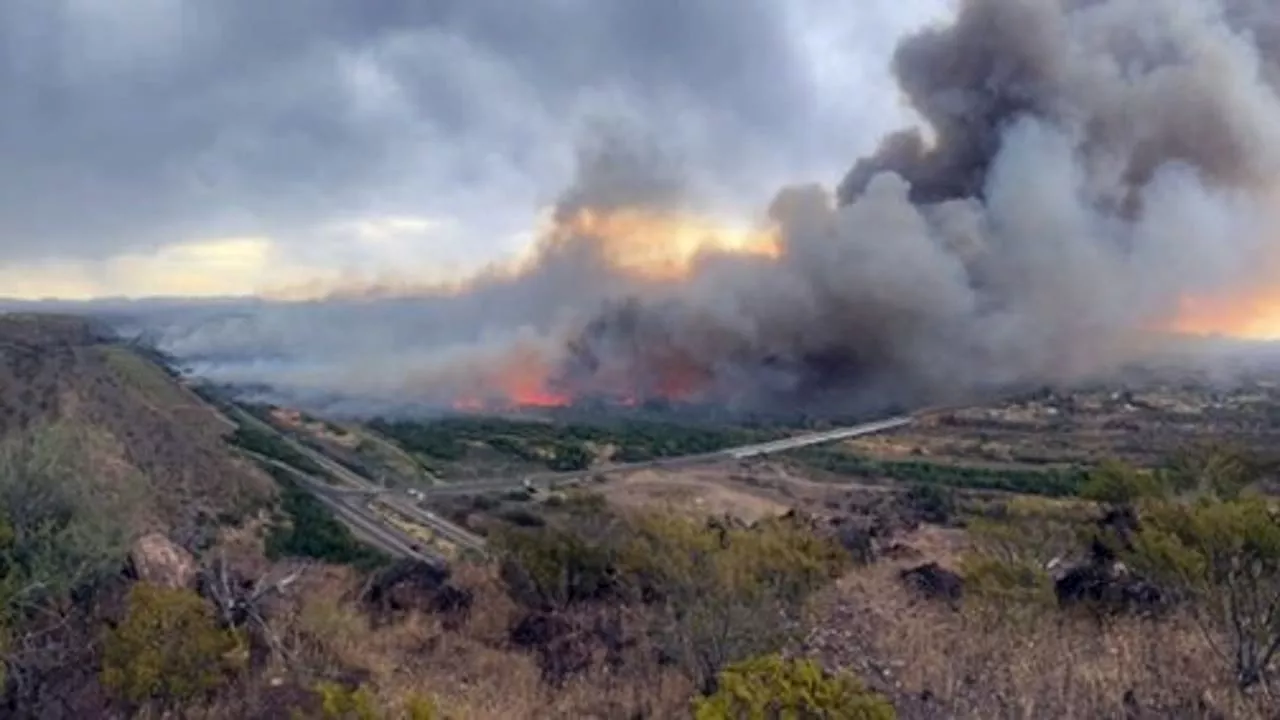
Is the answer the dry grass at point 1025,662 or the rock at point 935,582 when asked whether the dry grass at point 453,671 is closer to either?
the dry grass at point 1025,662

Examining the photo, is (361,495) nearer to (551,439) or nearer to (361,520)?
(361,520)

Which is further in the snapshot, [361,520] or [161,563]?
[361,520]

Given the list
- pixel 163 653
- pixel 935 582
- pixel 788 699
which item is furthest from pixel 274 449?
pixel 788 699

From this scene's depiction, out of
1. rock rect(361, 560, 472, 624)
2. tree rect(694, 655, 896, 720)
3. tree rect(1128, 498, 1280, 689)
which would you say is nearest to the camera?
tree rect(694, 655, 896, 720)

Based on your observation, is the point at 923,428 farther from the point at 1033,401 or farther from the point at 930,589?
the point at 930,589

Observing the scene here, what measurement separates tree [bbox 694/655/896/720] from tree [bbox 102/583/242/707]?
6017 millimetres

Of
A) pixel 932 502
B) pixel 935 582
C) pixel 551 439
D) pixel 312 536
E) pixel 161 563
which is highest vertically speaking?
pixel 161 563

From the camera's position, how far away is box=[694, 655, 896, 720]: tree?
10000 mm

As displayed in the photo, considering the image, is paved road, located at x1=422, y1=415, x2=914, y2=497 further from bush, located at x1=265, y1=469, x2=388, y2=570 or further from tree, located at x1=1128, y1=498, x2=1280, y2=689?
tree, located at x1=1128, y1=498, x2=1280, y2=689

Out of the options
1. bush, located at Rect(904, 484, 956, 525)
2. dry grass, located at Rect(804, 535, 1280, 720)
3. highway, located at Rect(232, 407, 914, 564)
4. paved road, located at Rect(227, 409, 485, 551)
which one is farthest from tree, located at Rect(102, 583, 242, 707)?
bush, located at Rect(904, 484, 956, 525)

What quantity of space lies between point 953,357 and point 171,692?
2295 inches

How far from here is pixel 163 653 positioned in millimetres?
12688

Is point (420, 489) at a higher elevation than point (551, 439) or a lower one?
lower

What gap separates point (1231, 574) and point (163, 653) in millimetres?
12789
